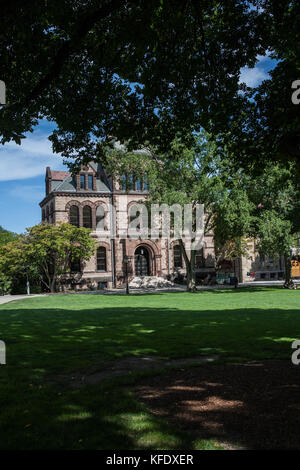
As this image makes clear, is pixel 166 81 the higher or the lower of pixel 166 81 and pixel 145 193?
the lower

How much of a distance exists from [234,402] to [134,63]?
285 inches

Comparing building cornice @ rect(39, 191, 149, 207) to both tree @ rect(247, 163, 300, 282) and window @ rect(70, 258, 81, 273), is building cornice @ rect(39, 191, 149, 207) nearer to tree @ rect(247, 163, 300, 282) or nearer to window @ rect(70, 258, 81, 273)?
window @ rect(70, 258, 81, 273)

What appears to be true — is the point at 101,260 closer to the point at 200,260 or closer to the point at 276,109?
the point at 200,260

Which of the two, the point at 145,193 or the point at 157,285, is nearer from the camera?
the point at 157,285

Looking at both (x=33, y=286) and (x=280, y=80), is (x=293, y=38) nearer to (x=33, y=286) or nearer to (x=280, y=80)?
(x=280, y=80)

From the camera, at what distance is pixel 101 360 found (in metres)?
7.07

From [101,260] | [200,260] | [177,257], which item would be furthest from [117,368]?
[200,260]

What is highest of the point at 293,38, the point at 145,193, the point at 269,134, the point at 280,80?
the point at 145,193

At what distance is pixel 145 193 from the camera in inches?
1836

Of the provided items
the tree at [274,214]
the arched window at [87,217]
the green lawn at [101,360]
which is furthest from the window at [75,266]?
the green lawn at [101,360]

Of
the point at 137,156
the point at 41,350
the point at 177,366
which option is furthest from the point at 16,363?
the point at 137,156

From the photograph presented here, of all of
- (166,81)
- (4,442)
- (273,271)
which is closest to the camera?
(4,442)

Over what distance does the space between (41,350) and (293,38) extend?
8.26 m

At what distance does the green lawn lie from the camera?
3.72m
